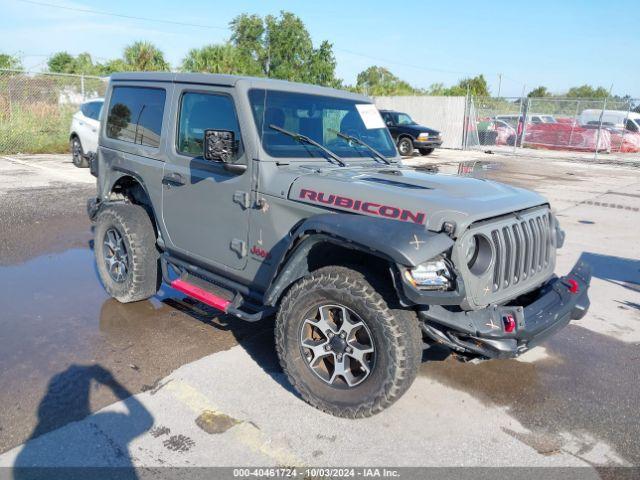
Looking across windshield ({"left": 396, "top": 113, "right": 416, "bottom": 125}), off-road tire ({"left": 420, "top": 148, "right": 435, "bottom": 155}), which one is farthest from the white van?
windshield ({"left": 396, "top": 113, "right": 416, "bottom": 125})

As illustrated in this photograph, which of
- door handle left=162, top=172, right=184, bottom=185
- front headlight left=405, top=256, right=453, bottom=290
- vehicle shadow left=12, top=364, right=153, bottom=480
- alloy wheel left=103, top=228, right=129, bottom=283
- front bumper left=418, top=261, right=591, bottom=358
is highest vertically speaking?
door handle left=162, top=172, right=184, bottom=185

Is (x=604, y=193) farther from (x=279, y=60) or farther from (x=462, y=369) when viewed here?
(x=279, y=60)

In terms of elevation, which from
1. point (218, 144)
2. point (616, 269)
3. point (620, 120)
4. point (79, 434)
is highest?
point (620, 120)

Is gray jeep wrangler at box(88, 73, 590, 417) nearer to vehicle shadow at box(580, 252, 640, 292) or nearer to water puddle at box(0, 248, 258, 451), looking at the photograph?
water puddle at box(0, 248, 258, 451)

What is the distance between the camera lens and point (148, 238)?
4582 mm

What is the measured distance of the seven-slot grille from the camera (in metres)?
3.03

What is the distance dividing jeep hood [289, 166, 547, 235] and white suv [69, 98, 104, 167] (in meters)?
11.0

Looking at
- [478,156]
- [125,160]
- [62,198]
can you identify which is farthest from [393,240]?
[478,156]

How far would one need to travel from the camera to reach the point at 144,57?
27.6 m

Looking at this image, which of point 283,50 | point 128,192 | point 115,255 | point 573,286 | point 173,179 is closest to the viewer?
point 573,286

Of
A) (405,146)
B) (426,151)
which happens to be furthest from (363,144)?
(426,151)

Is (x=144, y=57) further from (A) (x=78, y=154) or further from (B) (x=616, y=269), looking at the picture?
(B) (x=616, y=269)

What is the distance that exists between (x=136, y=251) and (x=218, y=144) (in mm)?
1570

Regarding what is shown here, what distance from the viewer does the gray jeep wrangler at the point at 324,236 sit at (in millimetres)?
2879
